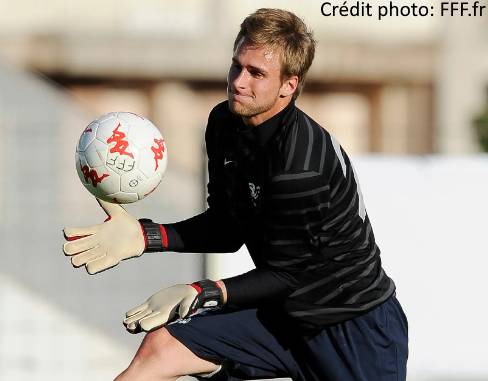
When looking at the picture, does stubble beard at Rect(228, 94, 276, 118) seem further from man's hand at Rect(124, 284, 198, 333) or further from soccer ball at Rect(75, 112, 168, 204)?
man's hand at Rect(124, 284, 198, 333)

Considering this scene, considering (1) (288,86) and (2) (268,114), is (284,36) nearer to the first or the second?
(1) (288,86)

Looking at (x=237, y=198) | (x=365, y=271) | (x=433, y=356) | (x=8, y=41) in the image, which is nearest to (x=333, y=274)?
(x=365, y=271)

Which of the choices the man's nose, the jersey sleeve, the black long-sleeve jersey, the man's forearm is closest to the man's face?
the man's nose

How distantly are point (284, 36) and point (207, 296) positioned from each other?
1.06m

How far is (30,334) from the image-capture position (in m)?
9.19

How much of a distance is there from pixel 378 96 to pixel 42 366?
30.9ft

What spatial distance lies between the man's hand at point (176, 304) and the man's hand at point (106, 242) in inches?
13.5

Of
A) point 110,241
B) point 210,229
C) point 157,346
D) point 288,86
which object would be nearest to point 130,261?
point 210,229

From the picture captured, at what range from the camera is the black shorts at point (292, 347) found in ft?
18.2

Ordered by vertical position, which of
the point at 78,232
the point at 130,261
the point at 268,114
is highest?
the point at 268,114

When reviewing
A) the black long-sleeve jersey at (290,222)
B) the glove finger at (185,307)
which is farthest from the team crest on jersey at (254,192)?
the glove finger at (185,307)

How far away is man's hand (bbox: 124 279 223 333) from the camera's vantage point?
510cm

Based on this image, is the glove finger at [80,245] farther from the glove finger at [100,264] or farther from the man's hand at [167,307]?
the man's hand at [167,307]

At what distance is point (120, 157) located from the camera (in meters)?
5.35
